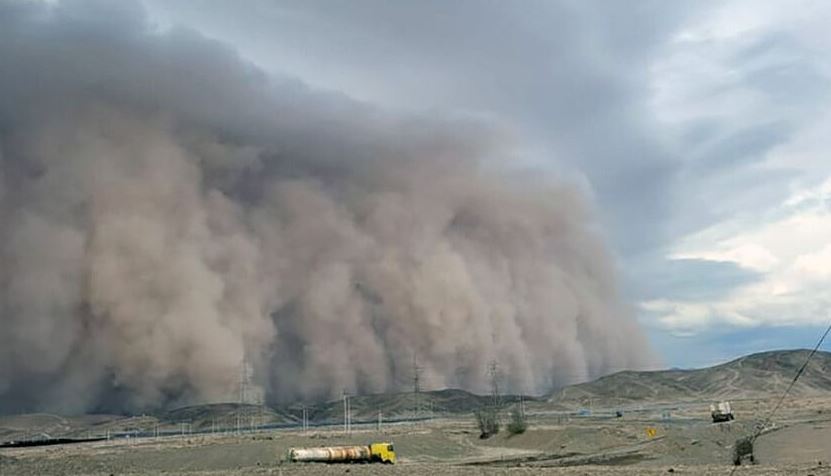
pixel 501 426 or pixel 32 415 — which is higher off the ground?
pixel 32 415

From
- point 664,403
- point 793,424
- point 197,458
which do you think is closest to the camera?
point 197,458

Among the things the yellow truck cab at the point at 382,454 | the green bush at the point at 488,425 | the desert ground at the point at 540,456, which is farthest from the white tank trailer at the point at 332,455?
the green bush at the point at 488,425

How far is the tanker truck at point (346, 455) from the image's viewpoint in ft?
162

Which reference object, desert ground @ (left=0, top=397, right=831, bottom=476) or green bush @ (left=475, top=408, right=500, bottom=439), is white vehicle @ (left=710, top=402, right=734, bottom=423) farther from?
green bush @ (left=475, top=408, right=500, bottom=439)

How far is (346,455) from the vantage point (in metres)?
50.5

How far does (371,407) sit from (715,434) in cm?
14078

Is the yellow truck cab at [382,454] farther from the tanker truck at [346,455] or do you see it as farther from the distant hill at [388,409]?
the distant hill at [388,409]

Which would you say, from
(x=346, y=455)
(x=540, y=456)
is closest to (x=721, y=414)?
(x=540, y=456)

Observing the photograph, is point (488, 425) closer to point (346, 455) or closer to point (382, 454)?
point (382, 454)

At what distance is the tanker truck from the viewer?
49.5 metres

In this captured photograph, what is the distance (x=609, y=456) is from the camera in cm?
5109

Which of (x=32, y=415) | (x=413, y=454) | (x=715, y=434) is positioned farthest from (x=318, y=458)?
(x=32, y=415)

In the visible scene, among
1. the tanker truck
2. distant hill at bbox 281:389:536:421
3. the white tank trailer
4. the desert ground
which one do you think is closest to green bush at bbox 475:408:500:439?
the desert ground

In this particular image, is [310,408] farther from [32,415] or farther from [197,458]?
[197,458]
